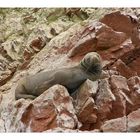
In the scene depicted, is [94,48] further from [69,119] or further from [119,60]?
[69,119]

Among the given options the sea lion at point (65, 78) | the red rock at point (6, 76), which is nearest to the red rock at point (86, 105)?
the sea lion at point (65, 78)

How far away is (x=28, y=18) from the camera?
856 centimetres

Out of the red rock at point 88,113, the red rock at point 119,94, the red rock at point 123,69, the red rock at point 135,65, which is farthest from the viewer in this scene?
the red rock at point 135,65

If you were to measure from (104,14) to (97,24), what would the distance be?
26 centimetres

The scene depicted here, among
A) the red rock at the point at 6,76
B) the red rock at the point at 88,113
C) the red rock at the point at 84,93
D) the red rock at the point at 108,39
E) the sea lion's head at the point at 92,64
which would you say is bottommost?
the red rock at the point at 6,76

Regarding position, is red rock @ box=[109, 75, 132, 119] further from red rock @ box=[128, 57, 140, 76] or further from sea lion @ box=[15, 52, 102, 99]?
red rock @ box=[128, 57, 140, 76]

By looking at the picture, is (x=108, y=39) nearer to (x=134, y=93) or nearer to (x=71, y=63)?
(x=71, y=63)

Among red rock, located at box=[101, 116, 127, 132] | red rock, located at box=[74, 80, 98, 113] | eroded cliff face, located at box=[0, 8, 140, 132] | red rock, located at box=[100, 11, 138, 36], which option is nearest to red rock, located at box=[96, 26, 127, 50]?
eroded cliff face, located at box=[0, 8, 140, 132]

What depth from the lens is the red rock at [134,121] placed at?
5.75m

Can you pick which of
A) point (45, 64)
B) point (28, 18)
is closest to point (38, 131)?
point (45, 64)

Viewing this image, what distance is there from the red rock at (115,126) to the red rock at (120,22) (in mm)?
1923

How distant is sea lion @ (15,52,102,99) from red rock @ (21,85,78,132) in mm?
346

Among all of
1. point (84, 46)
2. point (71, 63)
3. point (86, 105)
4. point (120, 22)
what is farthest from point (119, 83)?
point (120, 22)

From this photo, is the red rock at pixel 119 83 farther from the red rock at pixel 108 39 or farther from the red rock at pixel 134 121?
the red rock at pixel 108 39
